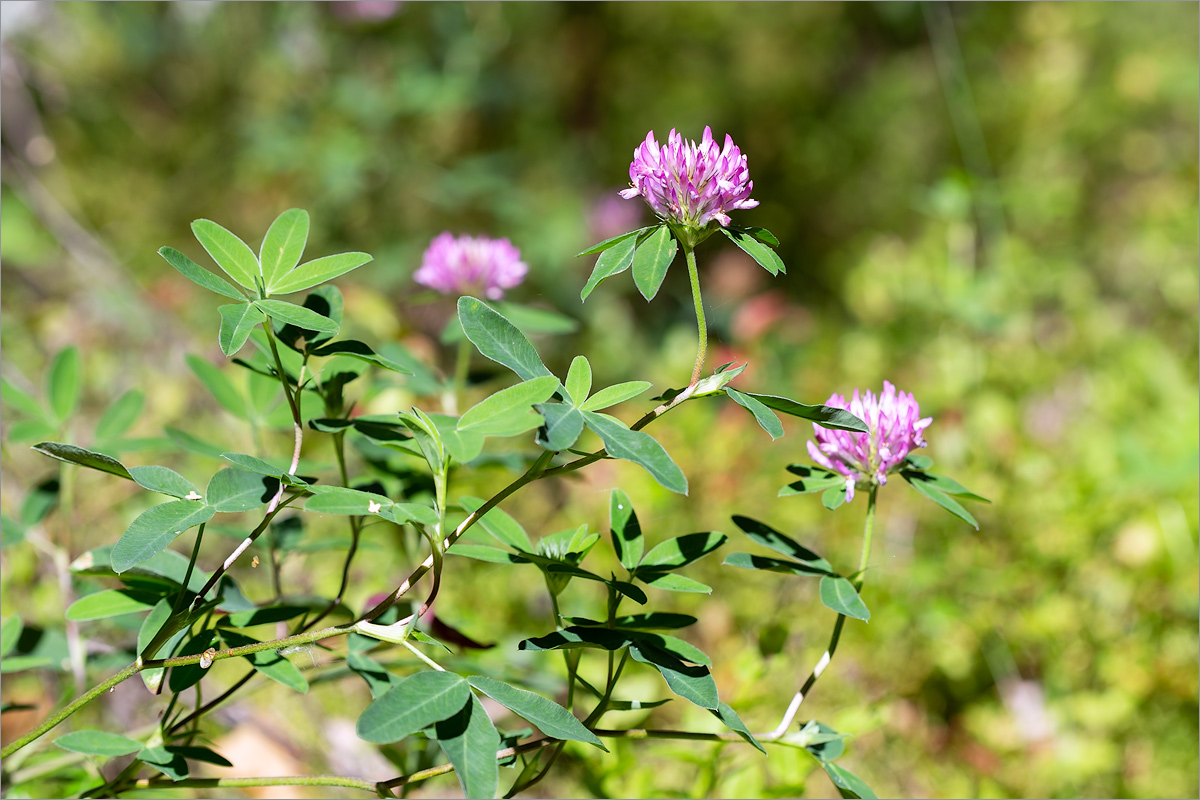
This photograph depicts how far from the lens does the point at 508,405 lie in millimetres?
520

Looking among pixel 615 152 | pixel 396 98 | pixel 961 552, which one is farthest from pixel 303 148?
pixel 961 552

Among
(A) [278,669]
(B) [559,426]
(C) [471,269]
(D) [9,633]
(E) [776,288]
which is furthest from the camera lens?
(E) [776,288]

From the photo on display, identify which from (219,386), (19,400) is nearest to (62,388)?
(19,400)

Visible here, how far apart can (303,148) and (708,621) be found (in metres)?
1.77

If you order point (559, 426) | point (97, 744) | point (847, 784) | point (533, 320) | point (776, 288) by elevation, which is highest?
point (776, 288)

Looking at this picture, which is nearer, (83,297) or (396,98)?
(83,297)

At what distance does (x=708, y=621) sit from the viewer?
1558 mm

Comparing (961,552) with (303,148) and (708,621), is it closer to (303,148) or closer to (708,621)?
(708,621)

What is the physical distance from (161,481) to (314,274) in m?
0.18

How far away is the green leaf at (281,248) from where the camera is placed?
0.64 meters

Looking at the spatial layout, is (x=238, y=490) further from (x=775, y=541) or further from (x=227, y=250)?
(x=775, y=541)

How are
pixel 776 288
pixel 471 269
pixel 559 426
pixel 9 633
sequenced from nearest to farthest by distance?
pixel 559 426
pixel 9 633
pixel 471 269
pixel 776 288

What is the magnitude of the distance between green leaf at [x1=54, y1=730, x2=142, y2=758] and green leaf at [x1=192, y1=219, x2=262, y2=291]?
34 centimetres

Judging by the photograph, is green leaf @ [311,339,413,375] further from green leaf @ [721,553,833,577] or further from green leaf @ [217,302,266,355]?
green leaf @ [721,553,833,577]
